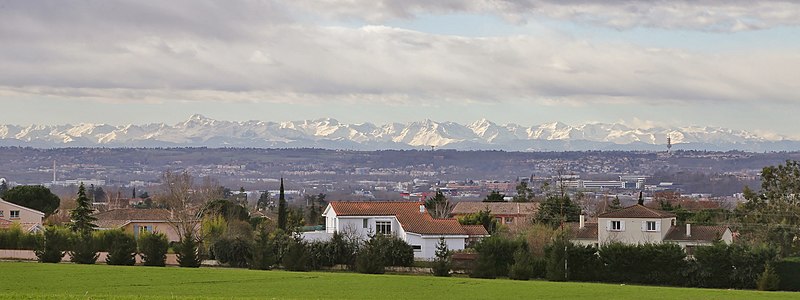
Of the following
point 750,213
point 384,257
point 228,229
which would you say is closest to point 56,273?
point 384,257

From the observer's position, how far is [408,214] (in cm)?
7888

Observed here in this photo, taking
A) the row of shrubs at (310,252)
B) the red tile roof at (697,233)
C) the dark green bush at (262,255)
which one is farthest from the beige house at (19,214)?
the red tile roof at (697,233)

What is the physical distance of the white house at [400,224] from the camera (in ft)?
249

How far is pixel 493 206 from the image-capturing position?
379 feet

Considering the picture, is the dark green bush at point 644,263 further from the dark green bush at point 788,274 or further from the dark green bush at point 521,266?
the dark green bush at point 788,274

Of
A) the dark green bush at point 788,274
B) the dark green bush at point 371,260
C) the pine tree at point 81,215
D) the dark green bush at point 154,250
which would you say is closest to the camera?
the dark green bush at point 788,274

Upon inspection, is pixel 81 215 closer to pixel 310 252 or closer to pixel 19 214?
pixel 19 214

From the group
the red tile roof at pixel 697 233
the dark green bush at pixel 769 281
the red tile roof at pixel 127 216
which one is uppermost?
the red tile roof at pixel 127 216

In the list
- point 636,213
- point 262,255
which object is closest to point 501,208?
point 636,213

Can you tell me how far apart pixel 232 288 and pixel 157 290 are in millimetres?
3342

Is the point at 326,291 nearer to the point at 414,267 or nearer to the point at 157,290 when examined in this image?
the point at 157,290

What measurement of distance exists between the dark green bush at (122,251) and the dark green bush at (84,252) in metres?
0.99

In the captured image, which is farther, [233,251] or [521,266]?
[233,251]

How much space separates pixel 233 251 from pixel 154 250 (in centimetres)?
520
